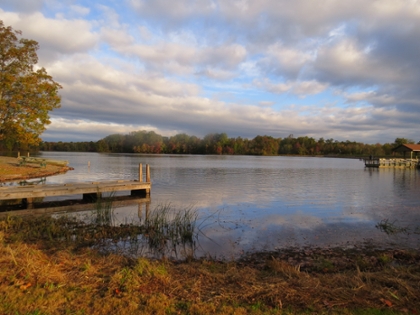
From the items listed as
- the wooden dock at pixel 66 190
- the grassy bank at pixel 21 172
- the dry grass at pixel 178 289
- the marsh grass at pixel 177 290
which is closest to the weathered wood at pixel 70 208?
the wooden dock at pixel 66 190

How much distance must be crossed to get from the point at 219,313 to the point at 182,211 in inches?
408

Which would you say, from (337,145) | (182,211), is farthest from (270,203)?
(337,145)

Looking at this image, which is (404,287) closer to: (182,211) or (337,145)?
(182,211)

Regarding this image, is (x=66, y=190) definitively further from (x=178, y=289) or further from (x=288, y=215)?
(x=178, y=289)

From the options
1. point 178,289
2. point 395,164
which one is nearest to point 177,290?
point 178,289

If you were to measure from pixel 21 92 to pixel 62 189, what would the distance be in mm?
15102

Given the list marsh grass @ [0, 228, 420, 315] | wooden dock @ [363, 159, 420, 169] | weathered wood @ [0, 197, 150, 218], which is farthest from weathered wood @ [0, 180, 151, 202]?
wooden dock @ [363, 159, 420, 169]

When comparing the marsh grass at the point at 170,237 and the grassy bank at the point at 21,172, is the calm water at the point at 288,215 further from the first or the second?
the grassy bank at the point at 21,172

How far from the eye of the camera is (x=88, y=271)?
5.74m

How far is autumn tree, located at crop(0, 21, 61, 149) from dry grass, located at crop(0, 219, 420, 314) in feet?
75.8

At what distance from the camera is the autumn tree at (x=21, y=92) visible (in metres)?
25.1

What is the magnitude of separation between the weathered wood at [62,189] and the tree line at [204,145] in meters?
138

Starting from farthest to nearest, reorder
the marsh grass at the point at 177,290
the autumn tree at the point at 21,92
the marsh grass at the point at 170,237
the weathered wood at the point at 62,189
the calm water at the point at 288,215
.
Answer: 1. the autumn tree at the point at 21,92
2. the weathered wood at the point at 62,189
3. the calm water at the point at 288,215
4. the marsh grass at the point at 170,237
5. the marsh grass at the point at 177,290

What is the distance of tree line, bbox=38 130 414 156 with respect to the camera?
154025 mm
